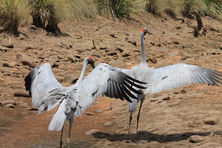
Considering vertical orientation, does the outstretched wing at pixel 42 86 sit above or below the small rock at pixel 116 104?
above

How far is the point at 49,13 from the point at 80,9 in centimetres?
215

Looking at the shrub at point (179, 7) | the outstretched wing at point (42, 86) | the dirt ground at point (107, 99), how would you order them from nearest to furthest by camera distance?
the outstretched wing at point (42, 86), the dirt ground at point (107, 99), the shrub at point (179, 7)

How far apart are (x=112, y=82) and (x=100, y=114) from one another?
2.09 m

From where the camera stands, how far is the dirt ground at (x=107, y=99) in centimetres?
510

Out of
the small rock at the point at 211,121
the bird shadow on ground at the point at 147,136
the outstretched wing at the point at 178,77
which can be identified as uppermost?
the outstretched wing at the point at 178,77

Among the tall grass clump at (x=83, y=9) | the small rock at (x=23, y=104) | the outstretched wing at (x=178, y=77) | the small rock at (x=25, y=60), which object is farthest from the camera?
the tall grass clump at (x=83, y=9)

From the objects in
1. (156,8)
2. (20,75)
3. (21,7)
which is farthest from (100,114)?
(156,8)

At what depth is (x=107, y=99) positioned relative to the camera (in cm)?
747

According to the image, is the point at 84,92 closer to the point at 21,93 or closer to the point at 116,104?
the point at 116,104

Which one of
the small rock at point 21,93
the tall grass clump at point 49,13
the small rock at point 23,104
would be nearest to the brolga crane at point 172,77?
the small rock at point 23,104

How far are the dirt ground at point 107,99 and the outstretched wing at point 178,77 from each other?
72 centimetres

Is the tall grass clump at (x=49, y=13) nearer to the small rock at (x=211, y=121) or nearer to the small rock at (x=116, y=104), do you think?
the small rock at (x=116, y=104)

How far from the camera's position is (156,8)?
1574 cm

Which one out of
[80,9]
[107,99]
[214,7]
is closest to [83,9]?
[80,9]
